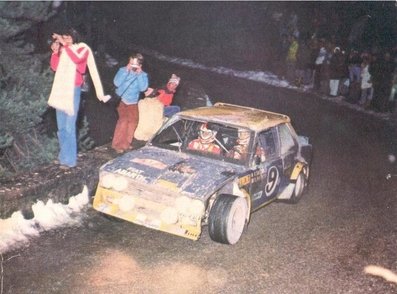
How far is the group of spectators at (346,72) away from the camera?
55.6ft

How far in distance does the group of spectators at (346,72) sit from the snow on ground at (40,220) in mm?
13033

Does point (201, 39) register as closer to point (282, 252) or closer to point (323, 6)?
point (323, 6)

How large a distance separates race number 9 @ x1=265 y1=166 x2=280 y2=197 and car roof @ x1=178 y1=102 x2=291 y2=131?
0.64 metres

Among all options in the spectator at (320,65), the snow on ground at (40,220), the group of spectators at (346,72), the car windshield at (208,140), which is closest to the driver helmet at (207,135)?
the car windshield at (208,140)

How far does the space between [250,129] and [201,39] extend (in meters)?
27.4

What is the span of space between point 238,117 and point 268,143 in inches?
22.8

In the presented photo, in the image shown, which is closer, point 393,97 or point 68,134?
point 68,134

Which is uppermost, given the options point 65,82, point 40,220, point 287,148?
point 65,82

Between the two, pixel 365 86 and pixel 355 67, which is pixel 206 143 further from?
pixel 355 67

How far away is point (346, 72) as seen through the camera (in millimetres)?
18438

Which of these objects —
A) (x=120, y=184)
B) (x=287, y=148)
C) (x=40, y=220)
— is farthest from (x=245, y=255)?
(x=40, y=220)

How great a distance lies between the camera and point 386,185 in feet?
30.7

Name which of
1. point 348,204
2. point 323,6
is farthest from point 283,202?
point 323,6

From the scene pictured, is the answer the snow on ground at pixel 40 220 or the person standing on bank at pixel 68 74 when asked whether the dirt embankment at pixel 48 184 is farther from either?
the person standing on bank at pixel 68 74
